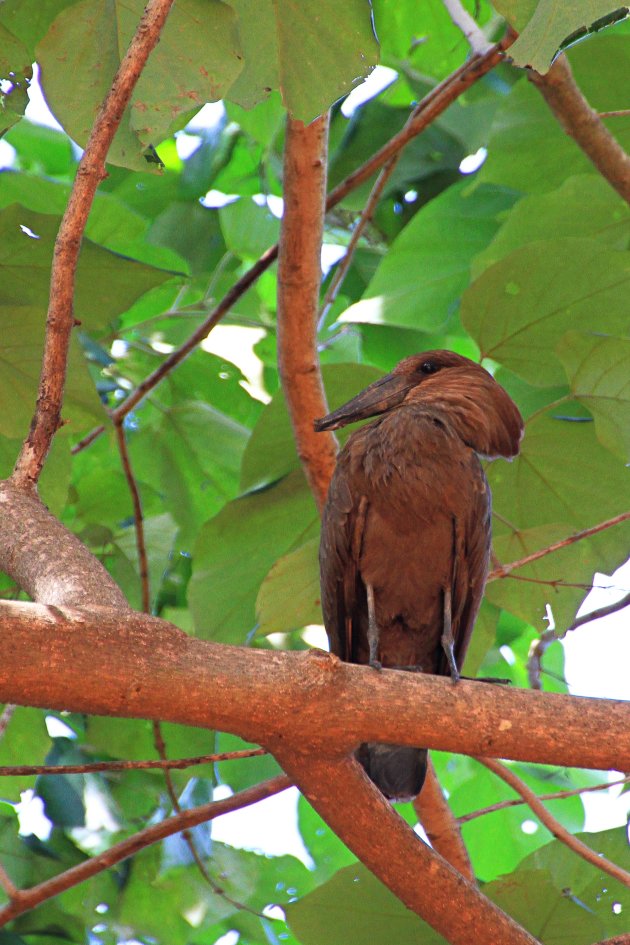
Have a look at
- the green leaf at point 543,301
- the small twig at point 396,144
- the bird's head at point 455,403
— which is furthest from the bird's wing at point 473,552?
the small twig at point 396,144

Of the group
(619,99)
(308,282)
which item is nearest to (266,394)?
(308,282)

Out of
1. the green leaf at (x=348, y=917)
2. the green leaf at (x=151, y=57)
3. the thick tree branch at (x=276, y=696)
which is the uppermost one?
the green leaf at (x=151, y=57)

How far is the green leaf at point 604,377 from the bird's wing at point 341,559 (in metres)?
0.63

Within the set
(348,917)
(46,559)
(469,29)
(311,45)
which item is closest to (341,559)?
(348,917)

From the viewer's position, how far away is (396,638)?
2.72m

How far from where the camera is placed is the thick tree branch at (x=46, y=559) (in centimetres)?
168

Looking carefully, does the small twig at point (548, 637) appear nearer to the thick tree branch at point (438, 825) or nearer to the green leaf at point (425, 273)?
the thick tree branch at point (438, 825)

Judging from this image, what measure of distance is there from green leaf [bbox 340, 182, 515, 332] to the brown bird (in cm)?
61

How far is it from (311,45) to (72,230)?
70cm

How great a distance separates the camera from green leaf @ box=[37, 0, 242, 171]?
6.66 ft

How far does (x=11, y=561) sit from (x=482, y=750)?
89 cm

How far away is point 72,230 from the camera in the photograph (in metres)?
1.79

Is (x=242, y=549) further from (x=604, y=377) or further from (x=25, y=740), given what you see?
(x=604, y=377)

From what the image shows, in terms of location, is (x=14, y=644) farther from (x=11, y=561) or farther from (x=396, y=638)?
(x=396, y=638)
